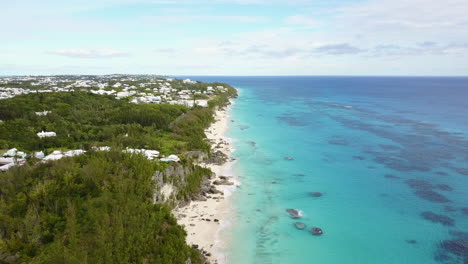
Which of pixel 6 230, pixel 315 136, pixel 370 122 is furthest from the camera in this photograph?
pixel 370 122

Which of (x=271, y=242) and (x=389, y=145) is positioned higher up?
(x=389, y=145)

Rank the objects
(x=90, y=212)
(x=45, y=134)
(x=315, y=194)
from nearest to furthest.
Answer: (x=90, y=212) < (x=315, y=194) < (x=45, y=134)

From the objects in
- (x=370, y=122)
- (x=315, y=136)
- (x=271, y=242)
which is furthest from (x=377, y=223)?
(x=370, y=122)

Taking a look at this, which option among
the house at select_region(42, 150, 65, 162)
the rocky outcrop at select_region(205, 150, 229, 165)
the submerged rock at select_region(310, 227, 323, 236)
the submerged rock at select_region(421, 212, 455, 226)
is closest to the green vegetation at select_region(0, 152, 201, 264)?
the house at select_region(42, 150, 65, 162)

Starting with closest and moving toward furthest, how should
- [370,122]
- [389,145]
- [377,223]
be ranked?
[377,223], [389,145], [370,122]

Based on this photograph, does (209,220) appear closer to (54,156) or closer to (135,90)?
(54,156)

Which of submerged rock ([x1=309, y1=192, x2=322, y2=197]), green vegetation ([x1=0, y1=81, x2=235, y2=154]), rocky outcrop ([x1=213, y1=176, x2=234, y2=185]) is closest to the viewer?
submerged rock ([x1=309, y1=192, x2=322, y2=197])

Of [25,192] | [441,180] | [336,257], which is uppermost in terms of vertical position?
[25,192]

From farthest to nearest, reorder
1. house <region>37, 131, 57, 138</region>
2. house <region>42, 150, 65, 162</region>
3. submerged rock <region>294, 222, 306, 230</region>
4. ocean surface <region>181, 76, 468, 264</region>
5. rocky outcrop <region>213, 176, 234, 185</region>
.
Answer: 1. house <region>37, 131, 57, 138</region>
2. rocky outcrop <region>213, 176, 234, 185</region>
3. house <region>42, 150, 65, 162</region>
4. submerged rock <region>294, 222, 306, 230</region>
5. ocean surface <region>181, 76, 468, 264</region>

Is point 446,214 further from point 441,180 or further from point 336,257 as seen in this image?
point 336,257

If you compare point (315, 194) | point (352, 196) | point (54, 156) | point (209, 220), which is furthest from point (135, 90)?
point (352, 196)

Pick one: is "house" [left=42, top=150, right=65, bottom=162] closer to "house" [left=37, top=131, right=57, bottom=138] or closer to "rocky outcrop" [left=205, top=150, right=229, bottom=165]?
"house" [left=37, top=131, right=57, bottom=138]
